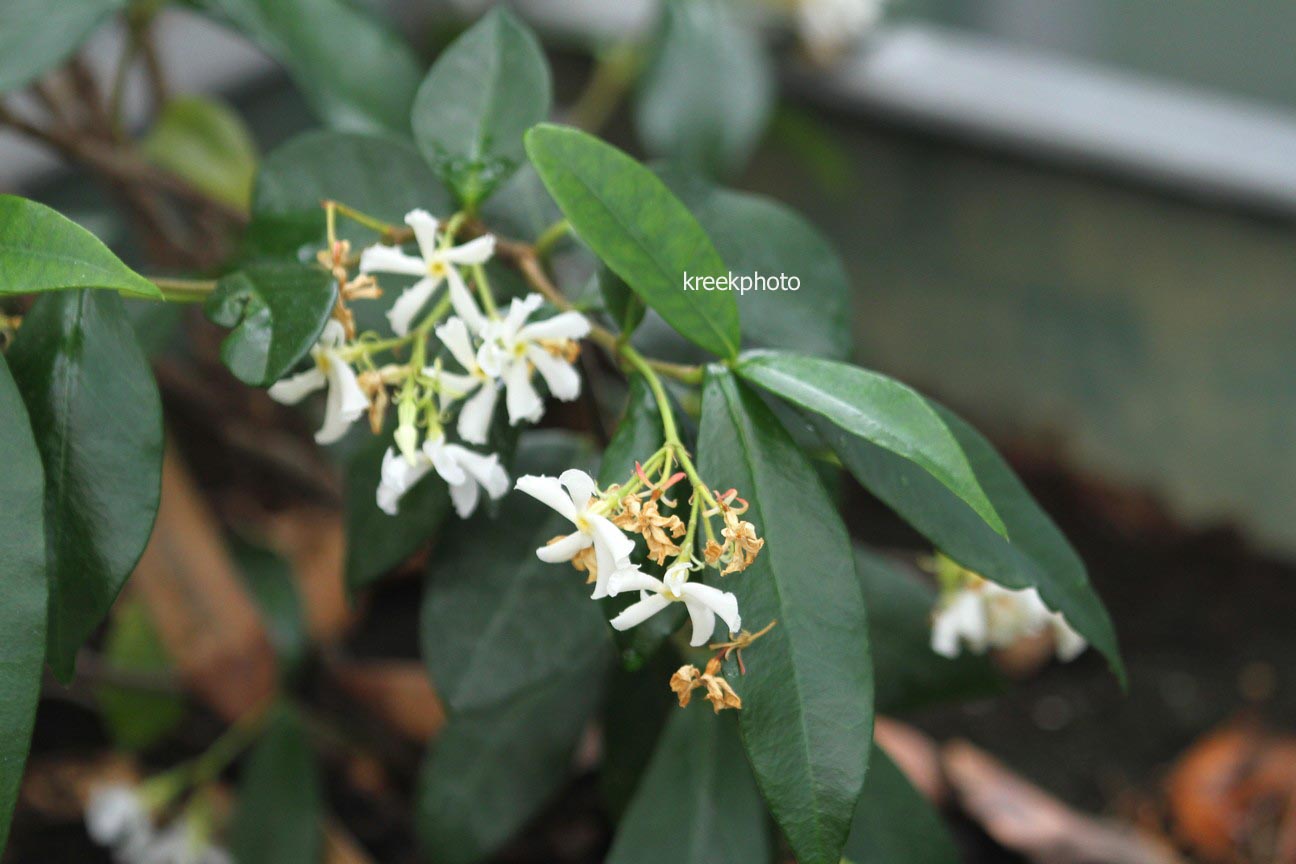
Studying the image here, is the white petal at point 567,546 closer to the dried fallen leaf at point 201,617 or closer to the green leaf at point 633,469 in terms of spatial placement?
the green leaf at point 633,469

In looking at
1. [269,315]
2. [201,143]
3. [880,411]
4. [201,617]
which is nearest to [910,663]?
[880,411]

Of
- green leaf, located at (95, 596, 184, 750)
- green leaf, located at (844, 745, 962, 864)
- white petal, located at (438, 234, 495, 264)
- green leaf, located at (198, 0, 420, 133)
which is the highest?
green leaf, located at (198, 0, 420, 133)

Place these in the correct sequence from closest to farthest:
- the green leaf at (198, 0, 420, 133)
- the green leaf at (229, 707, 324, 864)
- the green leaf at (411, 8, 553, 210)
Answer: the green leaf at (411, 8, 553, 210) < the green leaf at (198, 0, 420, 133) < the green leaf at (229, 707, 324, 864)

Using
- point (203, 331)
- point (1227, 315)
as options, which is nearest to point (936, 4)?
point (1227, 315)

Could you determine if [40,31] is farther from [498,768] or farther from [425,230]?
[498,768]

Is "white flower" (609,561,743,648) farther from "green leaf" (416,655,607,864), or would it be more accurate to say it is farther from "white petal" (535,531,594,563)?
"green leaf" (416,655,607,864)

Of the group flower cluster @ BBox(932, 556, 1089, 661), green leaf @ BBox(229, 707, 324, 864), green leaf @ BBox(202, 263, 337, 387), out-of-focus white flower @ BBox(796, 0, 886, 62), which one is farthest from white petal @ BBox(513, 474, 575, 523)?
out-of-focus white flower @ BBox(796, 0, 886, 62)
